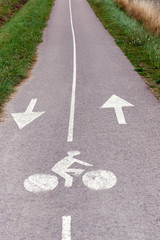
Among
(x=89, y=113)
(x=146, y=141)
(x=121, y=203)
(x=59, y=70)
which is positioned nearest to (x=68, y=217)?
(x=121, y=203)

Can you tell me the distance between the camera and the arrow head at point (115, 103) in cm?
880

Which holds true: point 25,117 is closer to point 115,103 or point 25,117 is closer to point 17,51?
point 115,103

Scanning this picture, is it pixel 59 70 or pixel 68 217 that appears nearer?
pixel 68 217

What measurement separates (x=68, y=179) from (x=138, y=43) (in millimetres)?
12005

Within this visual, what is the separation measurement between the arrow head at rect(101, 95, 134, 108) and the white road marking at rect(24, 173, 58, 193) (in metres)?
3.79

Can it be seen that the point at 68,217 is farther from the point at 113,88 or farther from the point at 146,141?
the point at 113,88

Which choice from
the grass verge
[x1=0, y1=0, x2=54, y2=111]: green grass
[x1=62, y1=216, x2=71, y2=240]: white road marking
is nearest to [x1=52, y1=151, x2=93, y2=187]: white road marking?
[x1=62, y1=216, x2=71, y2=240]: white road marking

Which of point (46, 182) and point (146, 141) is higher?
point (146, 141)

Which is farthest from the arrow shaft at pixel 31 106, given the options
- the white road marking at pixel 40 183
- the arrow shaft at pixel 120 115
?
the white road marking at pixel 40 183

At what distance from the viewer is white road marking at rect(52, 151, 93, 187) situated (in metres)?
5.48

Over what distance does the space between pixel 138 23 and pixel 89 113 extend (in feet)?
45.4

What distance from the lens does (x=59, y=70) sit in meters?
13.0

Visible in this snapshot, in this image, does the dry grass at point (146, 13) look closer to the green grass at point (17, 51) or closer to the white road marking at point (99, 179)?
the green grass at point (17, 51)

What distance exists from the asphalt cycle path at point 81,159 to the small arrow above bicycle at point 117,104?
28 millimetres
